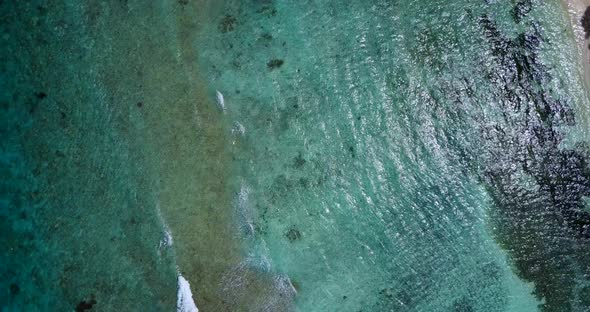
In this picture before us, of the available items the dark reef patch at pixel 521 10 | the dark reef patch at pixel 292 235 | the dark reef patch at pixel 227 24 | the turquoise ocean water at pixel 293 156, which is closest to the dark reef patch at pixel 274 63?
the turquoise ocean water at pixel 293 156

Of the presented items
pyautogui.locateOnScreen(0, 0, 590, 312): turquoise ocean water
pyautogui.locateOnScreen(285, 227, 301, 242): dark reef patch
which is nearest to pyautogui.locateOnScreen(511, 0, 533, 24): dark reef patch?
pyautogui.locateOnScreen(0, 0, 590, 312): turquoise ocean water

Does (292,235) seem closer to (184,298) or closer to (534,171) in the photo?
(184,298)

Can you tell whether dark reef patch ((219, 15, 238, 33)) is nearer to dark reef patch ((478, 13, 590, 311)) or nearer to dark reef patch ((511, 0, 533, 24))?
dark reef patch ((478, 13, 590, 311))

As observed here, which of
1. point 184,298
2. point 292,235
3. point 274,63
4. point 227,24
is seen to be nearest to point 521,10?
point 274,63

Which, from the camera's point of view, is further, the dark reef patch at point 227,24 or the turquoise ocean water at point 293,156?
the dark reef patch at point 227,24

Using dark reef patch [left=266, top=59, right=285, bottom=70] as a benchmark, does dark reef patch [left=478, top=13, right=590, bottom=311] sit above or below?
below

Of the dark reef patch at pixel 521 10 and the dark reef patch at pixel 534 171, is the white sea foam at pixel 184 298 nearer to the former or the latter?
the dark reef patch at pixel 534 171
